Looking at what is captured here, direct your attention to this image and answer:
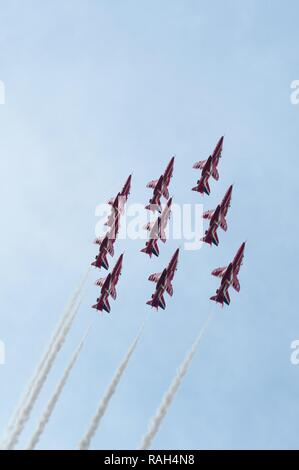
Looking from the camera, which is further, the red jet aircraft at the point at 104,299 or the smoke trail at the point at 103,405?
the red jet aircraft at the point at 104,299

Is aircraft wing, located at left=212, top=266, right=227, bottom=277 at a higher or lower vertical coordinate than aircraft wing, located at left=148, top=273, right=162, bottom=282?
higher

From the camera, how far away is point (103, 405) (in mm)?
169500

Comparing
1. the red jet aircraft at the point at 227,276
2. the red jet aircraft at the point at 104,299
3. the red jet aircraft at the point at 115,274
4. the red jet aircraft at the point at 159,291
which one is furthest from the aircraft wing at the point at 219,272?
the red jet aircraft at the point at 104,299

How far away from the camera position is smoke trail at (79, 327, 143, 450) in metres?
163

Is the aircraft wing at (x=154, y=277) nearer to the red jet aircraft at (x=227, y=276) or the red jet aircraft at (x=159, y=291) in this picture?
the red jet aircraft at (x=159, y=291)

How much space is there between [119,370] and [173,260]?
31.0m

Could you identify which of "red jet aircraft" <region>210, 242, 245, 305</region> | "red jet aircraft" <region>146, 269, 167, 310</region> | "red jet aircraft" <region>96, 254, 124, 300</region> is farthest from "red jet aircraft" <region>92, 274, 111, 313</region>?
"red jet aircraft" <region>210, 242, 245, 305</region>

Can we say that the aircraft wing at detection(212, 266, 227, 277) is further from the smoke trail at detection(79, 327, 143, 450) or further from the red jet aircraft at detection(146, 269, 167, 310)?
the smoke trail at detection(79, 327, 143, 450)

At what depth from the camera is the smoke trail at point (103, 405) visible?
16312cm

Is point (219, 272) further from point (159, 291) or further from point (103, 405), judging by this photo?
point (103, 405)
